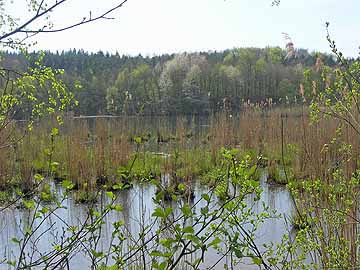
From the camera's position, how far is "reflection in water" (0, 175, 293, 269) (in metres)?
3.67

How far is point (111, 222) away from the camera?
4562 millimetres

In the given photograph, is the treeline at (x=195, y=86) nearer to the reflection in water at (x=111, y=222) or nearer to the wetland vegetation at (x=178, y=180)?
the wetland vegetation at (x=178, y=180)

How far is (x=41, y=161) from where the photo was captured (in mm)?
7969

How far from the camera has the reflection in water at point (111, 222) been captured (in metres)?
3.67

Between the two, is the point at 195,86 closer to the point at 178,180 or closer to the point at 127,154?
the point at 127,154

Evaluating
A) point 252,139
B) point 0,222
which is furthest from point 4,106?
point 252,139

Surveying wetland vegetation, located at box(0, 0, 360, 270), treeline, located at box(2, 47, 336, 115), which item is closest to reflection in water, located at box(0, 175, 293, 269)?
wetland vegetation, located at box(0, 0, 360, 270)

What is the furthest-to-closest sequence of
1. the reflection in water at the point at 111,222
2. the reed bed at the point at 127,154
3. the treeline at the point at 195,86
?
the treeline at the point at 195,86, the reed bed at the point at 127,154, the reflection in water at the point at 111,222

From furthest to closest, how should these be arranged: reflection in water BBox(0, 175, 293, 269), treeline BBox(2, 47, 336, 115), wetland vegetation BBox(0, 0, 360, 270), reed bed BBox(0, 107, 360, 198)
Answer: treeline BBox(2, 47, 336, 115)
reed bed BBox(0, 107, 360, 198)
reflection in water BBox(0, 175, 293, 269)
wetland vegetation BBox(0, 0, 360, 270)

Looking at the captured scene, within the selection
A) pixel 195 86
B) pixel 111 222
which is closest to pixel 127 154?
pixel 111 222

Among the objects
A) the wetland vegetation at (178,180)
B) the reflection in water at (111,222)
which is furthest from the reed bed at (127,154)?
the reflection in water at (111,222)

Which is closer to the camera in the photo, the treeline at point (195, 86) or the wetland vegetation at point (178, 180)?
the wetland vegetation at point (178, 180)

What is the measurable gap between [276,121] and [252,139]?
71 cm

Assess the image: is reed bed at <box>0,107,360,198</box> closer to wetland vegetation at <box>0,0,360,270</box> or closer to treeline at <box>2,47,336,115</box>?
wetland vegetation at <box>0,0,360,270</box>
